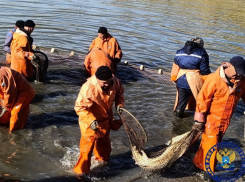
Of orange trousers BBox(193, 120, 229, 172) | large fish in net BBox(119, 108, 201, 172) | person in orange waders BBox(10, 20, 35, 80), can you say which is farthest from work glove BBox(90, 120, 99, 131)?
person in orange waders BBox(10, 20, 35, 80)

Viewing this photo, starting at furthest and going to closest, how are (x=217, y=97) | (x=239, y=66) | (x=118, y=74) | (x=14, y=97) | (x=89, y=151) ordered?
1. (x=118, y=74)
2. (x=14, y=97)
3. (x=89, y=151)
4. (x=217, y=97)
5. (x=239, y=66)

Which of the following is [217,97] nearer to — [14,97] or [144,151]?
[144,151]

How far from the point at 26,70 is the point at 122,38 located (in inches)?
270

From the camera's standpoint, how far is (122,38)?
15609 mm

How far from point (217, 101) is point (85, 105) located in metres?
2.06

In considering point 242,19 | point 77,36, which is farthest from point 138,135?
point 242,19

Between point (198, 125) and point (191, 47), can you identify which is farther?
point (191, 47)

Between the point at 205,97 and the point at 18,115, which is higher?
the point at 205,97

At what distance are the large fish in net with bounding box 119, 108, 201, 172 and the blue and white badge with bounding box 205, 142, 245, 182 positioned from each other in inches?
17.4

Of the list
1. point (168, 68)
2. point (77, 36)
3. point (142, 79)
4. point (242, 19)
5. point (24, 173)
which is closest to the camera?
point (24, 173)

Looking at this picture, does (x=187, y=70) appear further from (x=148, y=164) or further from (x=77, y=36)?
(x=77, y=36)

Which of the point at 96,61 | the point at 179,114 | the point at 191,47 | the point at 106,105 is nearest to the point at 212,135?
the point at 106,105

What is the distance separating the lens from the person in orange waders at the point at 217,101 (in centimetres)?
537

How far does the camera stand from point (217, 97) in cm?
549
